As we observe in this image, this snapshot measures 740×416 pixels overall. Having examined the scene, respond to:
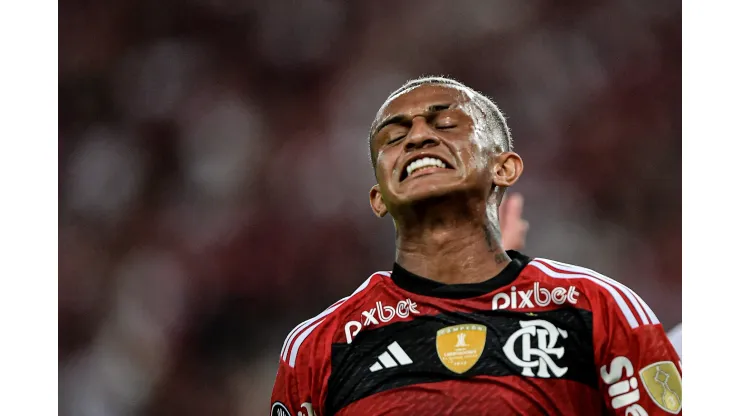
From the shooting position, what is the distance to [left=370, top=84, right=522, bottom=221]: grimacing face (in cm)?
195

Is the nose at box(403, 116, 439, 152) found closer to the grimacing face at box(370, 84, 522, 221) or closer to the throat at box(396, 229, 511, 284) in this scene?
the grimacing face at box(370, 84, 522, 221)

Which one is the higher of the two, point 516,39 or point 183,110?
point 516,39

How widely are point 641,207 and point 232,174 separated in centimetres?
166

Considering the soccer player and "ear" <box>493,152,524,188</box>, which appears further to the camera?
"ear" <box>493,152,524,188</box>

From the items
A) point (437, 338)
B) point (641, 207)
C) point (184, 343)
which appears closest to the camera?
point (437, 338)

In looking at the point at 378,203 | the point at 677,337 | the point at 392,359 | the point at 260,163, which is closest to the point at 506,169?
the point at 378,203

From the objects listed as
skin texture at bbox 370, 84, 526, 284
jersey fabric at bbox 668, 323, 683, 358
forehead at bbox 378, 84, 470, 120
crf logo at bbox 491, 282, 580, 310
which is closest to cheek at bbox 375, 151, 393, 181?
skin texture at bbox 370, 84, 526, 284

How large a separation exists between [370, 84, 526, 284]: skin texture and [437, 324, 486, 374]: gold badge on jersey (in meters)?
0.15

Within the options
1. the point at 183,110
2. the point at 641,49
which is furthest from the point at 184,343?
the point at 641,49

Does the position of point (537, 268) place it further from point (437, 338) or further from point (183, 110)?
point (183, 110)

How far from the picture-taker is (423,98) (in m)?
2.06

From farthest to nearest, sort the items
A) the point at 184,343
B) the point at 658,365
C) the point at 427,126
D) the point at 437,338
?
the point at 184,343
the point at 427,126
the point at 437,338
the point at 658,365

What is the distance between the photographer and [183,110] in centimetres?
339

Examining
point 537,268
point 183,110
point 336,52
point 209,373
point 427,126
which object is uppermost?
point 336,52
